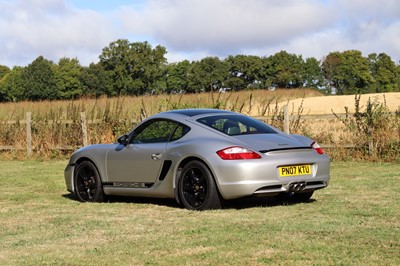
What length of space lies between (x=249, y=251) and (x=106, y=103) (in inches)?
682

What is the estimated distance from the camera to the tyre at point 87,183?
10.6m

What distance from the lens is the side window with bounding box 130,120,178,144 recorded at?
32.5 feet

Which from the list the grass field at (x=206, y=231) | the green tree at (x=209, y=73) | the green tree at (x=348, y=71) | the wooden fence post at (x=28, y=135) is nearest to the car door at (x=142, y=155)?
the grass field at (x=206, y=231)

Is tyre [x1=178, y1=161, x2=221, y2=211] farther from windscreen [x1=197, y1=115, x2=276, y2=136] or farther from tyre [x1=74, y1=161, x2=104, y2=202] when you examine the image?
tyre [x1=74, y1=161, x2=104, y2=202]

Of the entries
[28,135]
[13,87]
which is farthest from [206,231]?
[13,87]

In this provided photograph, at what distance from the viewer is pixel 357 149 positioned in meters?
17.8

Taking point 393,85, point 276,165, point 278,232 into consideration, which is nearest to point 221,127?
point 276,165

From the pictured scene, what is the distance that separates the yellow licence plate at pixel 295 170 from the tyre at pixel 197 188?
2.91 ft

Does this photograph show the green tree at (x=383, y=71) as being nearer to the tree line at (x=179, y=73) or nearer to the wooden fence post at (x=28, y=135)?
the tree line at (x=179, y=73)

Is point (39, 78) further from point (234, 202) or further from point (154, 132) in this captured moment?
point (234, 202)

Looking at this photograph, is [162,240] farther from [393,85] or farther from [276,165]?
[393,85]

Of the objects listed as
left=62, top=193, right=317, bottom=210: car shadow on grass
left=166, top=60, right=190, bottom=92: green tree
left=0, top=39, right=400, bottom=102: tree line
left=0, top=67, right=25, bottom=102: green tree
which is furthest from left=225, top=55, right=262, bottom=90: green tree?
left=62, top=193, right=317, bottom=210: car shadow on grass

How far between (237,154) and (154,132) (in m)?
1.78

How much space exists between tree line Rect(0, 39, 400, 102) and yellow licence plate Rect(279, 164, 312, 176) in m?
92.9
